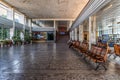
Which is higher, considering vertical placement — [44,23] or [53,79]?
[44,23]

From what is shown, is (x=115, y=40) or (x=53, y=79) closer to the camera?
(x=53, y=79)

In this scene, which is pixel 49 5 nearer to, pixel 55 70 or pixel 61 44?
pixel 61 44

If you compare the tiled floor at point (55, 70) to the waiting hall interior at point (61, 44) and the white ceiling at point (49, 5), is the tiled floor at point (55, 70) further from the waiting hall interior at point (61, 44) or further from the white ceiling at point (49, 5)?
the white ceiling at point (49, 5)

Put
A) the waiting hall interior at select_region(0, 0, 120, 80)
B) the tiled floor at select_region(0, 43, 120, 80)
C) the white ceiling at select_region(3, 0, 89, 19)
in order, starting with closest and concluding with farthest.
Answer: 1. the tiled floor at select_region(0, 43, 120, 80)
2. the waiting hall interior at select_region(0, 0, 120, 80)
3. the white ceiling at select_region(3, 0, 89, 19)

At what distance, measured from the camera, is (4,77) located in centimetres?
524

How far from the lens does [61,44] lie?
31516 mm

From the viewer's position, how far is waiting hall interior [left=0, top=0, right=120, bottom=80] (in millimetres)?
6133

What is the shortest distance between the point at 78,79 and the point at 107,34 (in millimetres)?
24082

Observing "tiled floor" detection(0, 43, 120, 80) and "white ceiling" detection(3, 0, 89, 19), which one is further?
"white ceiling" detection(3, 0, 89, 19)

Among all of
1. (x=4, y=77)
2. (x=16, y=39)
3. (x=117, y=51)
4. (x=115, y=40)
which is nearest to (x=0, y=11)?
(x=16, y=39)

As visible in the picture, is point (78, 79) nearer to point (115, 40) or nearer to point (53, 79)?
point (53, 79)

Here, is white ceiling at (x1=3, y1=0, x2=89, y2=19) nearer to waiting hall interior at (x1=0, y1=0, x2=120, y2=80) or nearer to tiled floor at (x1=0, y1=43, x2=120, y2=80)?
waiting hall interior at (x1=0, y1=0, x2=120, y2=80)

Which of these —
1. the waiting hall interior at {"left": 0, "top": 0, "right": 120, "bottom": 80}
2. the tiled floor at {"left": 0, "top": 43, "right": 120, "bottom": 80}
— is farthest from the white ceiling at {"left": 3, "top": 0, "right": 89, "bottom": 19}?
the tiled floor at {"left": 0, "top": 43, "right": 120, "bottom": 80}

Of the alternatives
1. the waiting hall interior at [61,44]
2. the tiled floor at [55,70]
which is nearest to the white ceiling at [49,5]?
the waiting hall interior at [61,44]
